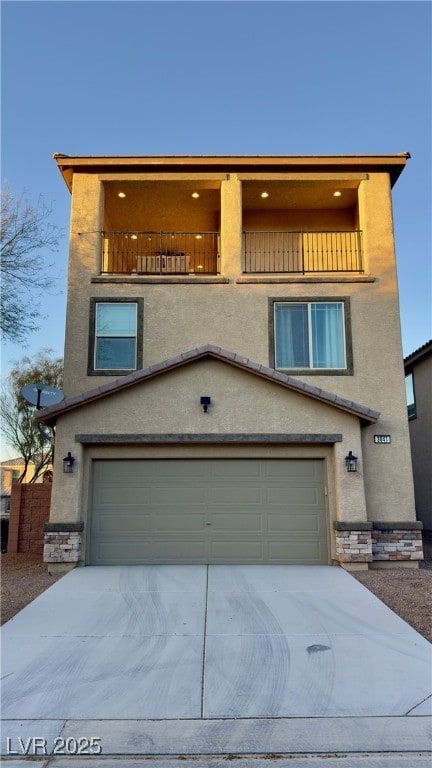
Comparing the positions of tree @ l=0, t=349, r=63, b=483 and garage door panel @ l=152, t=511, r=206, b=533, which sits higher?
tree @ l=0, t=349, r=63, b=483

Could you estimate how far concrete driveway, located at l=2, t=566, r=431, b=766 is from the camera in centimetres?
424

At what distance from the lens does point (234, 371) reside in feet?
34.9

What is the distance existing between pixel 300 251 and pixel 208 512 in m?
7.32

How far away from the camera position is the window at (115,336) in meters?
12.1

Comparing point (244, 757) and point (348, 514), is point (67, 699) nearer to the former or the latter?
point (244, 757)

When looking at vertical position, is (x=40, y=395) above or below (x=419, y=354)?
below

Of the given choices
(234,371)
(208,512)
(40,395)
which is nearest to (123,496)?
(208,512)

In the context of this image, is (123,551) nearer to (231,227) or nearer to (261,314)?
(261,314)

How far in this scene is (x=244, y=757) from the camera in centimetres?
394

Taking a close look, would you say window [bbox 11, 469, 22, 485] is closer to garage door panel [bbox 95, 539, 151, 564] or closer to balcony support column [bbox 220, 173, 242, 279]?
garage door panel [bbox 95, 539, 151, 564]

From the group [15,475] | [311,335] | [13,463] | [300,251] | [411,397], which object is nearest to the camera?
[311,335]

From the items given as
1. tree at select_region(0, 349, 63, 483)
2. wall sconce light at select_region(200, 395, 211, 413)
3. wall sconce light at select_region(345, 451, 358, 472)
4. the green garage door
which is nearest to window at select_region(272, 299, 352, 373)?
wall sconce light at select_region(200, 395, 211, 413)

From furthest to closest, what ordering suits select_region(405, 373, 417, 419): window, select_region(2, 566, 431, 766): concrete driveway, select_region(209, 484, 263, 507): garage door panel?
select_region(405, 373, 417, 419): window
select_region(209, 484, 263, 507): garage door panel
select_region(2, 566, 431, 766): concrete driveway

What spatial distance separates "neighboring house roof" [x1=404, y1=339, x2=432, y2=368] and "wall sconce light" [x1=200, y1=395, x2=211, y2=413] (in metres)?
7.60
